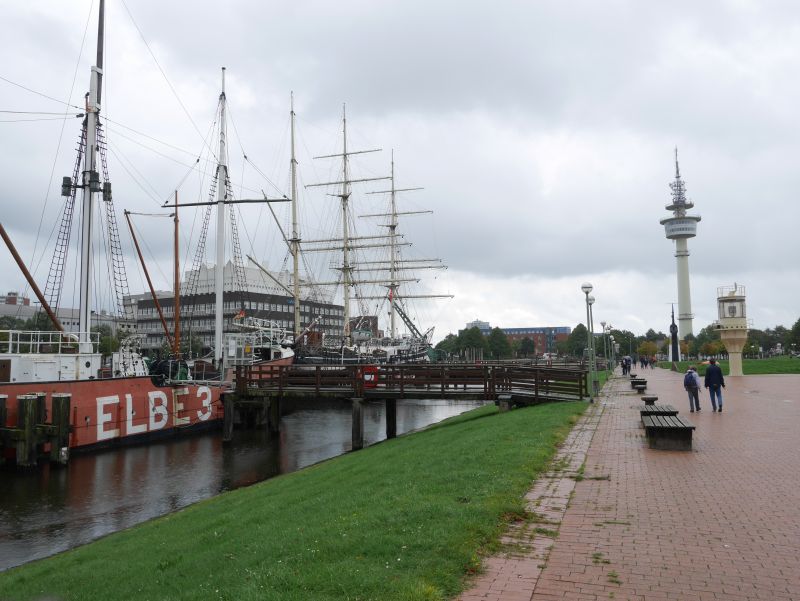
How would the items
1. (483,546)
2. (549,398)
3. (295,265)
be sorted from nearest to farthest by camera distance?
1. (483,546)
2. (549,398)
3. (295,265)

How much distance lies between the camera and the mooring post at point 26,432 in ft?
70.2

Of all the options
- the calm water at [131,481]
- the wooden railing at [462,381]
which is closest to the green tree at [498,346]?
the calm water at [131,481]

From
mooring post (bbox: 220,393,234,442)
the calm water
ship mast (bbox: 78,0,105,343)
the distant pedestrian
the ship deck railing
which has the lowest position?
the calm water

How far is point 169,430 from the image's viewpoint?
3008cm

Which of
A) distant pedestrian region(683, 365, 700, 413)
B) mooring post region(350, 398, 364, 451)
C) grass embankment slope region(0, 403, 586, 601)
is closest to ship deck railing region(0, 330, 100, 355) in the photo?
mooring post region(350, 398, 364, 451)

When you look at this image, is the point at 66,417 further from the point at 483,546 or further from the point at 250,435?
the point at 483,546

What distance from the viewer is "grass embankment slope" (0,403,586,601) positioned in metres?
5.30

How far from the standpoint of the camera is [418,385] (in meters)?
A: 24.2

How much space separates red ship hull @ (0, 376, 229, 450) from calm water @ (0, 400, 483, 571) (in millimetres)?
962

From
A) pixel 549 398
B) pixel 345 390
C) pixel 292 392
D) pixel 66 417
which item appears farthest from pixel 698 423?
pixel 66 417

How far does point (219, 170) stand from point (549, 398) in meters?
26.9

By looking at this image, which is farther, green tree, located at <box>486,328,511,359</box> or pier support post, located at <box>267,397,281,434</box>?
green tree, located at <box>486,328,511,359</box>

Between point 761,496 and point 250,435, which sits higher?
point 761,496

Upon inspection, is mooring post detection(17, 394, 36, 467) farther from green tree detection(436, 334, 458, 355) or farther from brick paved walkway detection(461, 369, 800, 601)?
green tree detection(436, 334, 458, 355)
